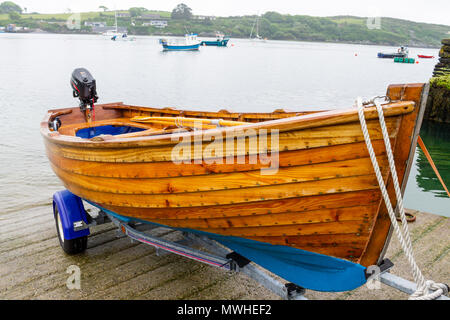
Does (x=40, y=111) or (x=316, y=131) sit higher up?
(x=316, y=131)

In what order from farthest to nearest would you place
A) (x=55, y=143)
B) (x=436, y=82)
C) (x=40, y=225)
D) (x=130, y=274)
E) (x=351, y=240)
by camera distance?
1. (x=436, y=82)
2. (x=40, y=225)
3. (x=55, y=143)
4. (x=130, y=274)
5. (x=351, y=240)

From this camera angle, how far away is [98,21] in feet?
471

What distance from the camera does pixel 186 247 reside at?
366 cm

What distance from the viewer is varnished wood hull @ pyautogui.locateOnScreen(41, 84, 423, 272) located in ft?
8.33

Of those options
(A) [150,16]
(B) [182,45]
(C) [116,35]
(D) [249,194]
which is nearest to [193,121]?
(D) [249,194]

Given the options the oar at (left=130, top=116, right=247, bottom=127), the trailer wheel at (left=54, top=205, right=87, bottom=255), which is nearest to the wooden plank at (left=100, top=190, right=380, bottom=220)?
the oar at (left=130, top=116, right=247, bottom=127)

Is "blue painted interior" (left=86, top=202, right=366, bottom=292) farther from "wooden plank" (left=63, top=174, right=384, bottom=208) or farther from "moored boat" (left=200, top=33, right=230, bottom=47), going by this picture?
"moored boat" (left=200, top=33, right=230, bottom=47)

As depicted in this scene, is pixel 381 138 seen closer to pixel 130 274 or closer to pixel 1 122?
pixel 130 274

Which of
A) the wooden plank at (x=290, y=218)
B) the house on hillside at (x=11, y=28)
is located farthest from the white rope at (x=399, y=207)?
the house on hillside at (x=11, y=28)

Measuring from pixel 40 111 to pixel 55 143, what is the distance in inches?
782

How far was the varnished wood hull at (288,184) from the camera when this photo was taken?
8.33 feet

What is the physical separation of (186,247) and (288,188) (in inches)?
53.7

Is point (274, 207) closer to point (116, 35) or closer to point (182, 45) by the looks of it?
point (182, 45)

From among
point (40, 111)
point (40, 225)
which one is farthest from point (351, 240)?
point (40, 111)
